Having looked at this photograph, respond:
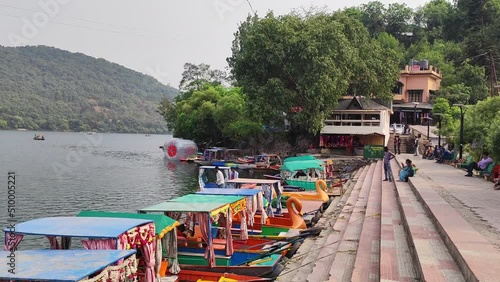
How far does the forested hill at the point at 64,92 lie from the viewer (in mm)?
111375

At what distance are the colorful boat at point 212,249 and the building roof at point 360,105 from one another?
33.4 metres

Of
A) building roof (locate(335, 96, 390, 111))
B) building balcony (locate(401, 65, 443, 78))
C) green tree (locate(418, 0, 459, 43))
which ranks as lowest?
building roof (locate(335, 96, 390, 111))

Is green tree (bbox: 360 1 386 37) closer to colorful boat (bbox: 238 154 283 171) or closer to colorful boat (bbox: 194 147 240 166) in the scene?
colorful boat (bbox: 194 147 240 166)

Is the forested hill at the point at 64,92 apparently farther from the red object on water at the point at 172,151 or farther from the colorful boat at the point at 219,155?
the colorful boat at the point at 219,155

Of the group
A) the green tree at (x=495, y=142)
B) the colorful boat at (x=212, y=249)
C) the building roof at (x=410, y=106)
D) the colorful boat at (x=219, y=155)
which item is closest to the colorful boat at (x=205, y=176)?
the colorful boat at (x=212, y=249)

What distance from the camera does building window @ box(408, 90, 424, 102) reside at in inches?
2287

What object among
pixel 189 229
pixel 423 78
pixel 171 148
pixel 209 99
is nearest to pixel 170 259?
pixel 189 229

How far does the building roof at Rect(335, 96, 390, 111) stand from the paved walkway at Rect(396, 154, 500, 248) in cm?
2472

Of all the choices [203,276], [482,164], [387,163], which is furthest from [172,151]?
[203,276]

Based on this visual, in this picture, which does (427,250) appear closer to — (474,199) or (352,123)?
(474,199)

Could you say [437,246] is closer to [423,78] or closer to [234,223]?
[234,223]

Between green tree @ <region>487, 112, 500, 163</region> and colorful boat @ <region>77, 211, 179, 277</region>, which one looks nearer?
colorful boat @ <region>77, 211, 179, 277</region>

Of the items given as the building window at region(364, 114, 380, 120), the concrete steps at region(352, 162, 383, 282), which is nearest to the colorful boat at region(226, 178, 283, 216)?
the concrete steps at region(352, 162, 383, 282)

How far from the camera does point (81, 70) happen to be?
122 metres
